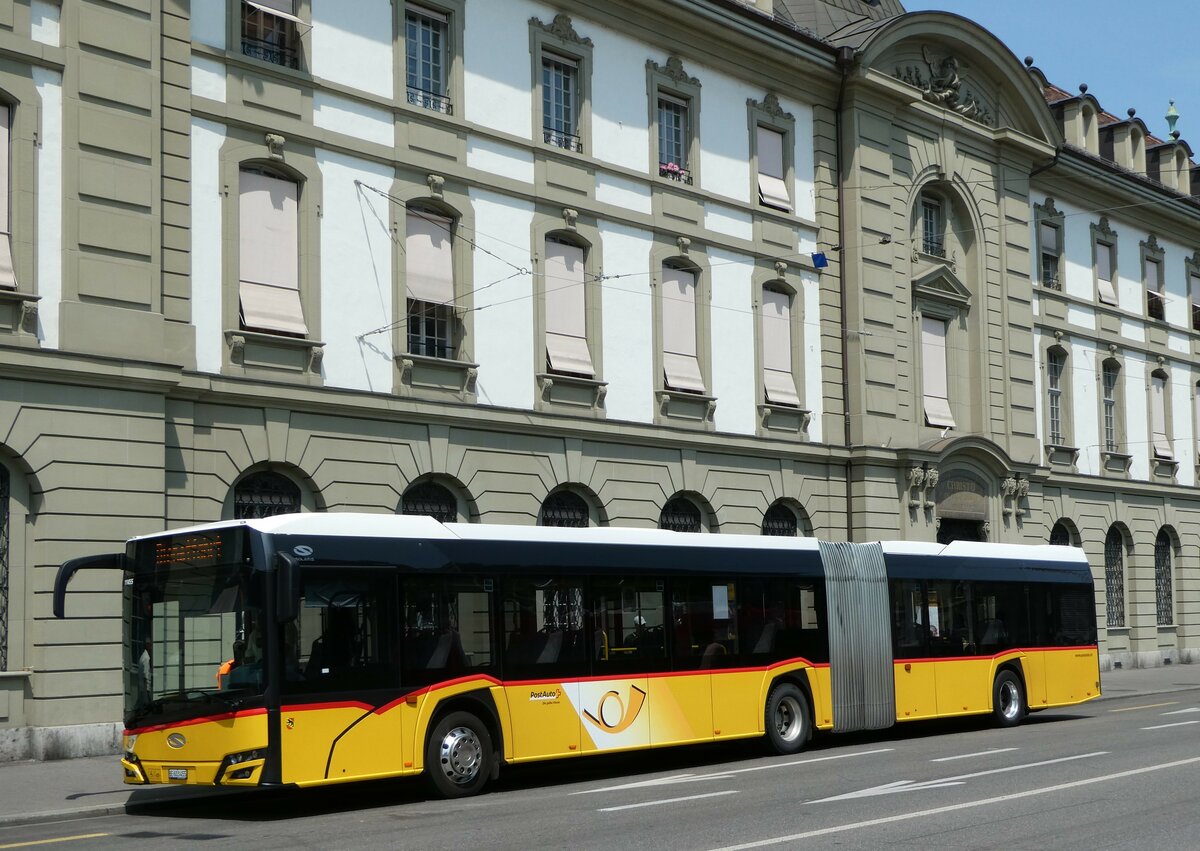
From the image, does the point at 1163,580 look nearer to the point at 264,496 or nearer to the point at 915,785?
the point at 264,496

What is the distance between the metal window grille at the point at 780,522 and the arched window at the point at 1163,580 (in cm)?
1621

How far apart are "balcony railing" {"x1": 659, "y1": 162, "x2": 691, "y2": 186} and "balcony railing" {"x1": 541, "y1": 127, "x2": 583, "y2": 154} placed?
6.80ft

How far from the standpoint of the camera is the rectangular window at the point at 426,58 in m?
24.2

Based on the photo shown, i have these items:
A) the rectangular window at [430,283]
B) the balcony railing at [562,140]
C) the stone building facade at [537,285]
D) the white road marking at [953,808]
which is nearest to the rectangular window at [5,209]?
the stone building facade at [537,285]

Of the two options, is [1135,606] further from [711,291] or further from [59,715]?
[59,715]

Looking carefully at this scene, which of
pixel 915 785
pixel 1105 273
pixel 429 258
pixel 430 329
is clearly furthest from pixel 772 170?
pixel 915 785

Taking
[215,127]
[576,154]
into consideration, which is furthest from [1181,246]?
[215,127]

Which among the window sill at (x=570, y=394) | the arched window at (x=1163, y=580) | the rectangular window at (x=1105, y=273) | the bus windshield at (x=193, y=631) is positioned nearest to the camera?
the bus windshield at (x=193, y=631)

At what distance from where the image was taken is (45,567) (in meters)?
18.6

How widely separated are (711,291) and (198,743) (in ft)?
55.9

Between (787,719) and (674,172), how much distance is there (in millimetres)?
12294

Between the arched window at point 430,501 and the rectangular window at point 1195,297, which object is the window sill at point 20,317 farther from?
the rectangular window at point 1195,297

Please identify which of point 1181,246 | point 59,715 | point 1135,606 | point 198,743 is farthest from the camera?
point 1181,246

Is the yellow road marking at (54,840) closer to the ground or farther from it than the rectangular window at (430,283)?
closer to the ground
